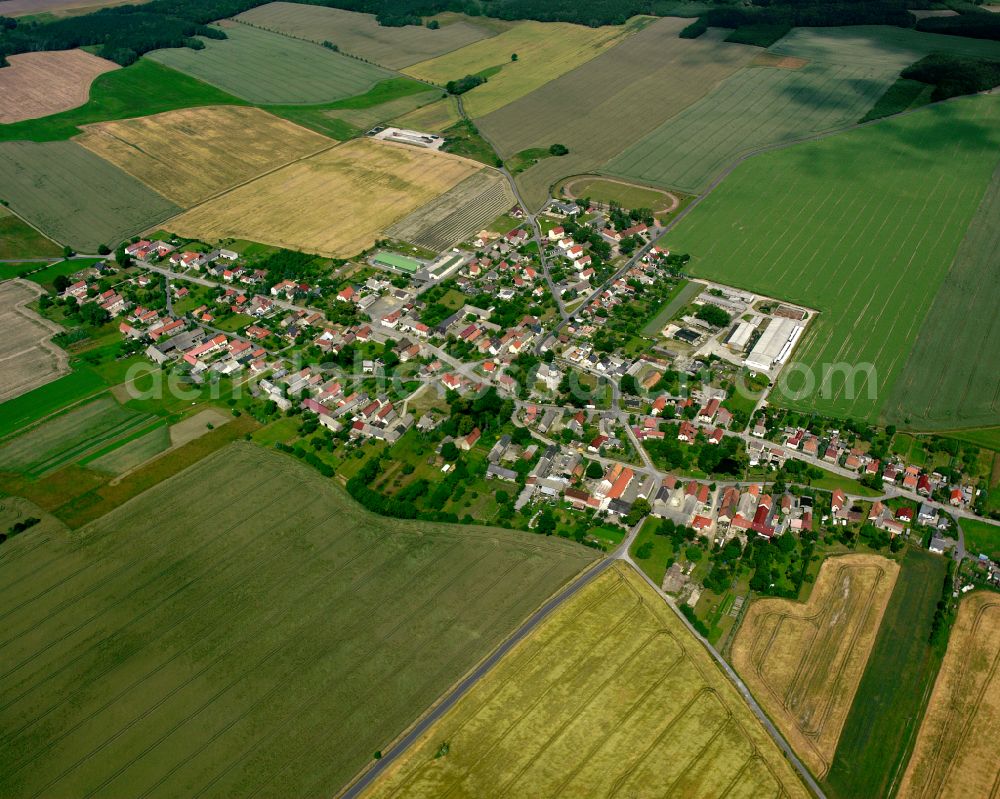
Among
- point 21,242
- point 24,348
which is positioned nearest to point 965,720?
point 24,348

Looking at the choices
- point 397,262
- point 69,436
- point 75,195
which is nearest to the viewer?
point 69,436

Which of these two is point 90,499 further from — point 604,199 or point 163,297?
point 604,199

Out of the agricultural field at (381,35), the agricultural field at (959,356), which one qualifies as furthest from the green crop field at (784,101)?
the agricultural field at (381,35)

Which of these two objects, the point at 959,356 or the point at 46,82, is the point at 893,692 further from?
the point at 46,82

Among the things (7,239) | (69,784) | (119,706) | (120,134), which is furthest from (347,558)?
(120,134)

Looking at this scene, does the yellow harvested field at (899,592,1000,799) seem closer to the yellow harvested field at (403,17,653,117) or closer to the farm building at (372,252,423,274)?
the farm building at (372,252,423,274)

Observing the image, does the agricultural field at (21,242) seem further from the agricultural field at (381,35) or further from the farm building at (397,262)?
the agricultural field at (381,35)
